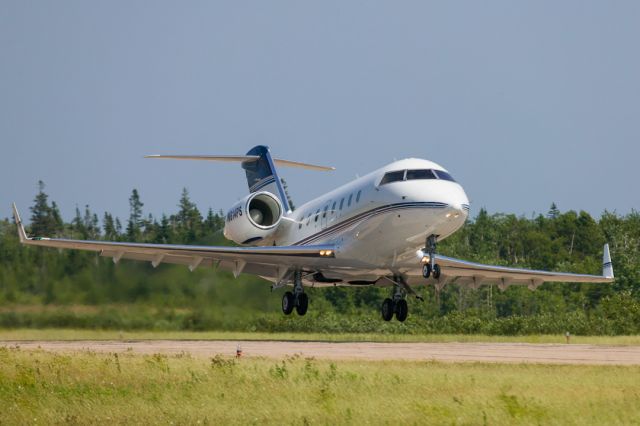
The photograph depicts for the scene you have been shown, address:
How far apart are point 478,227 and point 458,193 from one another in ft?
172

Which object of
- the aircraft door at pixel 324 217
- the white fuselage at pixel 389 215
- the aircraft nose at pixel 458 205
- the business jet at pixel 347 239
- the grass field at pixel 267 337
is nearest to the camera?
the aircraft nose at pixel 458 205

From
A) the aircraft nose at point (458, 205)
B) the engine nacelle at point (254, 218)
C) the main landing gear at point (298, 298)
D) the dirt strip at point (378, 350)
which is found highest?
the engine nacelle at point (254, 218)

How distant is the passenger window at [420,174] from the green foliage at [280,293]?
34.0ft

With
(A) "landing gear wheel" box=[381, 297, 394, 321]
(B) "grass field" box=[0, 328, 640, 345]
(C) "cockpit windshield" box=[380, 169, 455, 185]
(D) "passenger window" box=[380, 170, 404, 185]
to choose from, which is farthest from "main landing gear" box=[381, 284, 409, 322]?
(B) "grass field" box=[0, 328, 640, 345]

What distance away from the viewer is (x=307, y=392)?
19.0 m

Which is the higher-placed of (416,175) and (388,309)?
(416,175)

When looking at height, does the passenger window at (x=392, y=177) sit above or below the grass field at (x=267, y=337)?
above

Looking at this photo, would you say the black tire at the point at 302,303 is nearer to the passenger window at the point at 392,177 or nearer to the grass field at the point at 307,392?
the grass field at the point at 307,392

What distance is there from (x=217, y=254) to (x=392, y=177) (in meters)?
6.17

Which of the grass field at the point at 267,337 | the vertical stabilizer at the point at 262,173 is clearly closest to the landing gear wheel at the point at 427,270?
the vertical stabilizer at the point at 262,173

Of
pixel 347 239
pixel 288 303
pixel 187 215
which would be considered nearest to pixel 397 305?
pixel 288 303

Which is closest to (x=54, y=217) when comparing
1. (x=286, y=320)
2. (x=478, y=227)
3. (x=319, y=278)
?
(x=478, y=227)

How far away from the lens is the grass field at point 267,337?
33.2m

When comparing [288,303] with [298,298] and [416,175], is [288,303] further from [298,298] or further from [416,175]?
[416,175]
